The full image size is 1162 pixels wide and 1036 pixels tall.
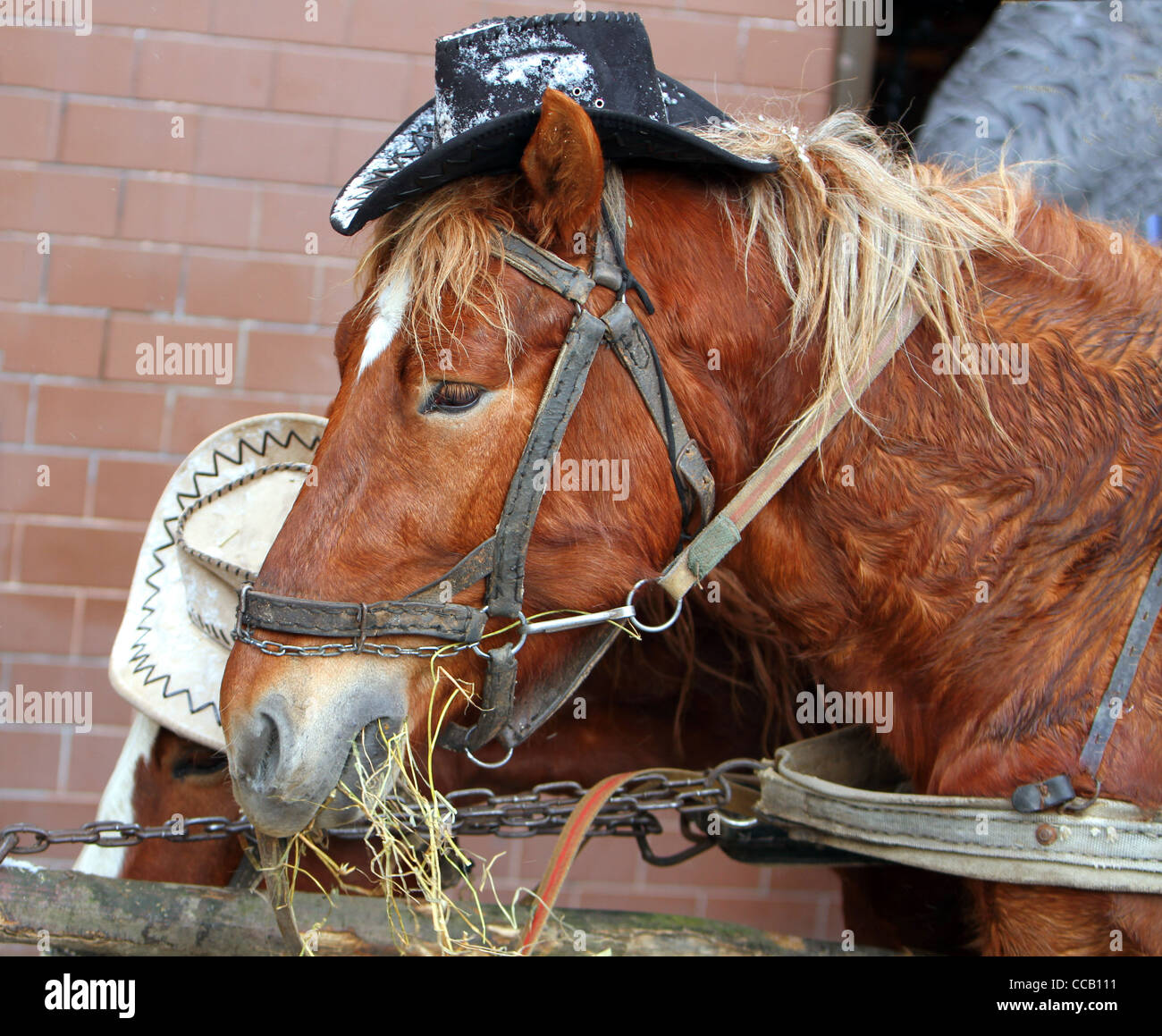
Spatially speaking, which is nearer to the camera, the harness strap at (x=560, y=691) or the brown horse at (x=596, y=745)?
the harness strap at (x=560, y=691)

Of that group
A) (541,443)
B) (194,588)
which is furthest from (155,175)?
(541,443)

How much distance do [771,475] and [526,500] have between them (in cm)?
34

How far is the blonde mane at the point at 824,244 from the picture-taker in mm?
1256

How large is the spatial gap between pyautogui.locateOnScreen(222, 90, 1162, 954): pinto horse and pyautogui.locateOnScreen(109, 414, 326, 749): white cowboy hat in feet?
1.68

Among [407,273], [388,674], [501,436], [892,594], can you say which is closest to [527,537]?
[501,436]

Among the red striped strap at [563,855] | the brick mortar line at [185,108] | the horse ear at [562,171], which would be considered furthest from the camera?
the brick mortar line at [185,108]

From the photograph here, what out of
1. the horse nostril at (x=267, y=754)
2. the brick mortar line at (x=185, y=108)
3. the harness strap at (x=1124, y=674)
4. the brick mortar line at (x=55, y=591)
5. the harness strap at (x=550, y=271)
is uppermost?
the brick mortar line at (x=185, y=108)

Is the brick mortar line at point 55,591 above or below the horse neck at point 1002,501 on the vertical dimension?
below

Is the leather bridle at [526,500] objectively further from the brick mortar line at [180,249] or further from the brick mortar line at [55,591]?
the brick mortar line at [55,591]

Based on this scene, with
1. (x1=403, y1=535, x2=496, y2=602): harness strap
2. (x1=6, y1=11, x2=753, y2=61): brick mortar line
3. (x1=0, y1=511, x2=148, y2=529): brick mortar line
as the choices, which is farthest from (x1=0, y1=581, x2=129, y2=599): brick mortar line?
(x1=403, y1=535, x2=496, y2=602): harness strap

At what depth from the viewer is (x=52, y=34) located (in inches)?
102

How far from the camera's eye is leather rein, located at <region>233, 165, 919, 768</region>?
48.0 inches

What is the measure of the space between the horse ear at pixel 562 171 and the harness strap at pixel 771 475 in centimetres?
41

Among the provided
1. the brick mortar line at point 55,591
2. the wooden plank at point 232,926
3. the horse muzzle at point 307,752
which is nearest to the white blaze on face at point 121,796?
the wooden plank at point 232,926
